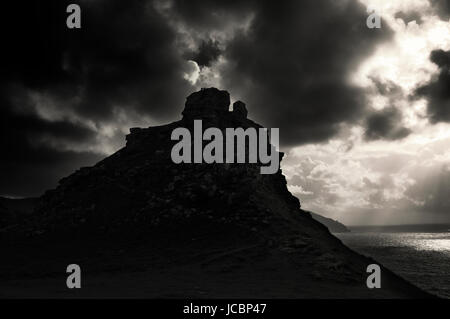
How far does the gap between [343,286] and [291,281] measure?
16.6ft

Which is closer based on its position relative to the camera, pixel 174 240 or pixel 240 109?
pixel 174 240

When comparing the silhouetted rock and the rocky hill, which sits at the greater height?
the silhouetted rock

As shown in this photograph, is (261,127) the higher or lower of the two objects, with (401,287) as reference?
higher

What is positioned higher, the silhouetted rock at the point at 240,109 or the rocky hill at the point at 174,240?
the silhouetted rock at the point at 240,109

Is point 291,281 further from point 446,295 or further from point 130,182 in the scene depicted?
point 130,182

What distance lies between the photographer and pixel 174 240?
155 feet

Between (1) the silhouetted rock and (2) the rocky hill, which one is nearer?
(2) the rocky hill

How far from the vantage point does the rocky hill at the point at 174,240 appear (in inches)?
1275

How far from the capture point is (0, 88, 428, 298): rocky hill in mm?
32375

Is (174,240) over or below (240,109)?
below

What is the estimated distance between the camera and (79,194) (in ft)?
215

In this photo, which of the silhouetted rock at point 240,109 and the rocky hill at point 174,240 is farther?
the silhouetted rock at point 240,109
